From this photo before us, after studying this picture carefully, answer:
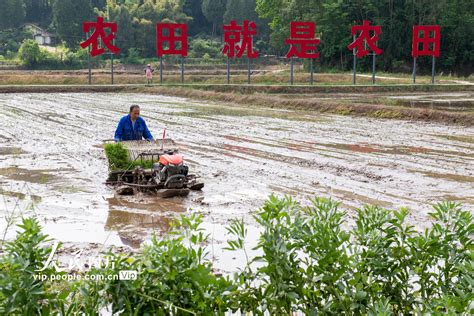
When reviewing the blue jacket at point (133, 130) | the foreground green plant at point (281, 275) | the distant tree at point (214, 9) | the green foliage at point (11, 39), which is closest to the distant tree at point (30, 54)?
the green foliage at point (11, 39)

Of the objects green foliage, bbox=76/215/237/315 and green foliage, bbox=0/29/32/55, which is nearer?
green foliage, bbox=76/215/237/315

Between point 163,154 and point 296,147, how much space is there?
5.84m

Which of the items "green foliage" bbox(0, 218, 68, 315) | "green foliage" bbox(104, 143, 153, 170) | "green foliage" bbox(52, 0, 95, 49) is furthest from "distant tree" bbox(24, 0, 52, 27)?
"green foliage" bbox(0, 218, 68, 315)

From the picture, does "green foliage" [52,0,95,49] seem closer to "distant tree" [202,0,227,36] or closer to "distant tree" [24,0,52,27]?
"distant tree" [202,0,227,36]

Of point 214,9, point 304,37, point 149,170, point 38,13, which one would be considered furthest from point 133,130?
point 38,13

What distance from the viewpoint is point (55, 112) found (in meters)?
24.2

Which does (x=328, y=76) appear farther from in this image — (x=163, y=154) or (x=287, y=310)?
(x=287, y=310)

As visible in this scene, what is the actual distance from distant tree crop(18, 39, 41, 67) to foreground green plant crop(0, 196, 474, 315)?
4834 centimetres

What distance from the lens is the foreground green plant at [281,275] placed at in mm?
3658

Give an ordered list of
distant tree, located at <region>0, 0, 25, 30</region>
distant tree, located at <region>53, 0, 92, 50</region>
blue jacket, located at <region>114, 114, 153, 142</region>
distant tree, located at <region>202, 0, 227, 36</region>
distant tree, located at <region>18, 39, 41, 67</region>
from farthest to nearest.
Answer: distant tree, located at <region>202, 0, 227, 36</region> < distant tree, located at <region>0, 0, 25, 30</region> < distant tree, located at <region>53, 0, 92, 50</region> < distant tree, located at <region>18, 39, 41, 67</region> < blue jacket, located at <region>114, 114, 153, 142</region>

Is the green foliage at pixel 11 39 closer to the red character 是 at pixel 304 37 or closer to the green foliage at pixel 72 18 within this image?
the green foliage at pixel 72 18

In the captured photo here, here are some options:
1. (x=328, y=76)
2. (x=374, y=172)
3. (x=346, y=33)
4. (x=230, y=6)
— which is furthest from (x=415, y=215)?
(x=230, y=6)

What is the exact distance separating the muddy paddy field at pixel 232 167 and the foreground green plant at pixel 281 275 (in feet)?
7.71

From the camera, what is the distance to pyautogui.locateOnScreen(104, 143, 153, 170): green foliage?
1016cm
